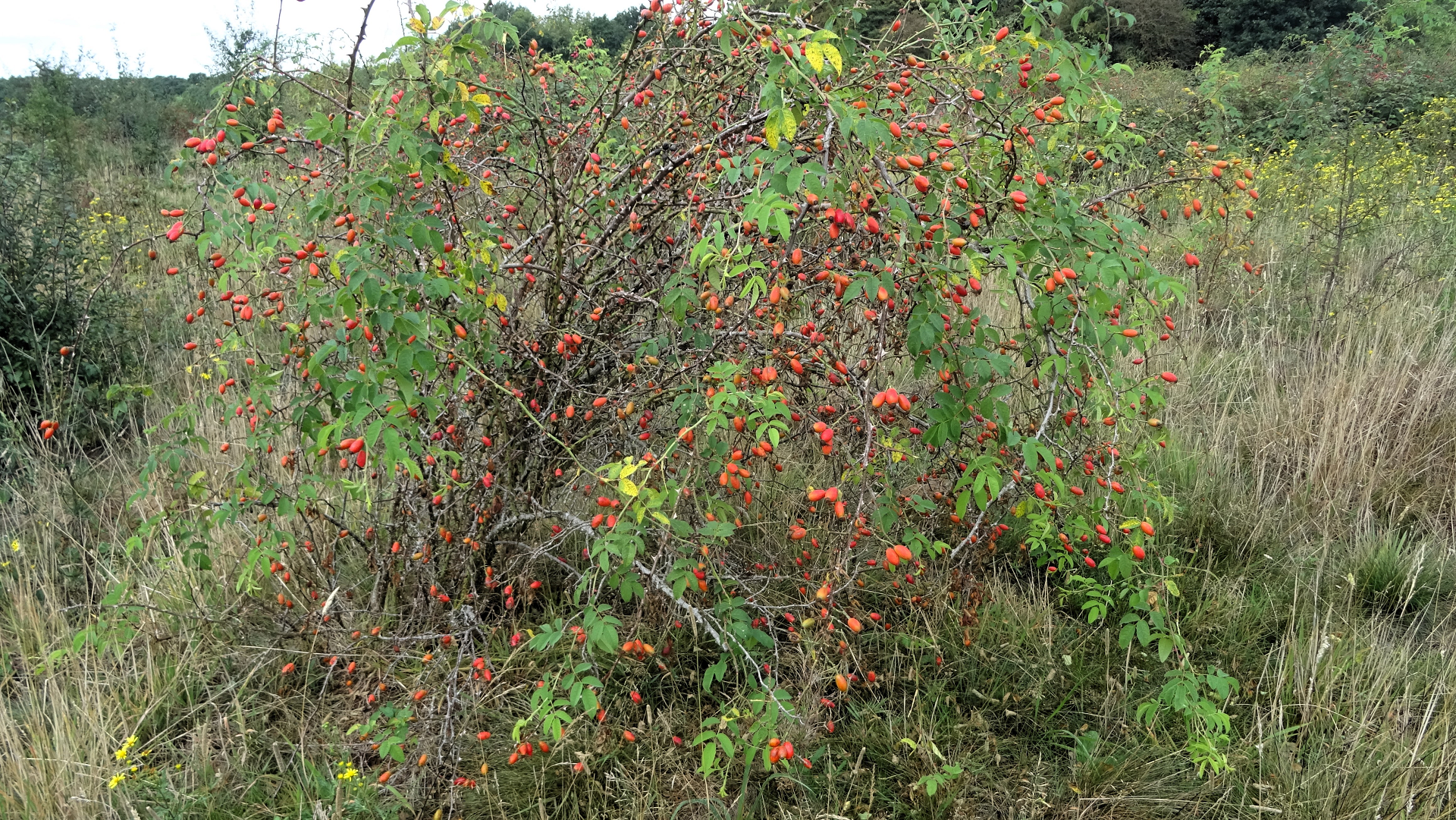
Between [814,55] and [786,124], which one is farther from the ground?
[814,55]

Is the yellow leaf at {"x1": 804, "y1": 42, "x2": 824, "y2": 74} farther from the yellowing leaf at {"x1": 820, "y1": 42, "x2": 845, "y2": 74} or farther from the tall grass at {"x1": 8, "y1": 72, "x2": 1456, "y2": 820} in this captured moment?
the tall grass at {"x1": 8, "y1": 72, "x2": 1456, "y2": 820}

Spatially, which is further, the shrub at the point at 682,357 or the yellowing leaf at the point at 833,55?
the shrub at the point at 682,357

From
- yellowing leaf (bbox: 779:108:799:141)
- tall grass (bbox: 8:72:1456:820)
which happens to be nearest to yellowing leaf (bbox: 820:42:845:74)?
yellowing leaf (bbox: 779:108:799:141)

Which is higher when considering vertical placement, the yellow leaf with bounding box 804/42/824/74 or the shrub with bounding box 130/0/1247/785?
the yellow leaf with bounding box 804/42/824/74

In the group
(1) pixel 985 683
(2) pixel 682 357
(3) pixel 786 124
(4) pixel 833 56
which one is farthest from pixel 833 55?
(1) pixel 985 683

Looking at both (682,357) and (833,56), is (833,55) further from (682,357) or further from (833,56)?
(682,357)

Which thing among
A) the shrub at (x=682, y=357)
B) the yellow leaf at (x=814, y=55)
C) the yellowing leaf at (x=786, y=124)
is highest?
the yellow leaf at (x=814, y=55)

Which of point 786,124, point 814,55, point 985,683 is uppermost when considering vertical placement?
point 814,55

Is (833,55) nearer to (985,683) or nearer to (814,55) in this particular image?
(814,55)

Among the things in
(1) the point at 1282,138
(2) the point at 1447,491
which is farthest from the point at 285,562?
(1) the point at 1282,138

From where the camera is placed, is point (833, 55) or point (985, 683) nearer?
point (833, 55)

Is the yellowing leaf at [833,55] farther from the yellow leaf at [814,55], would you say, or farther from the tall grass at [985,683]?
the tall grass at [985,683]

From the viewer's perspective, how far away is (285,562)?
103 inches

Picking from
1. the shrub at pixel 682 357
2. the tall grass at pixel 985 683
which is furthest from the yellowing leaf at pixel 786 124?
the tall grass at pixel 985 683
